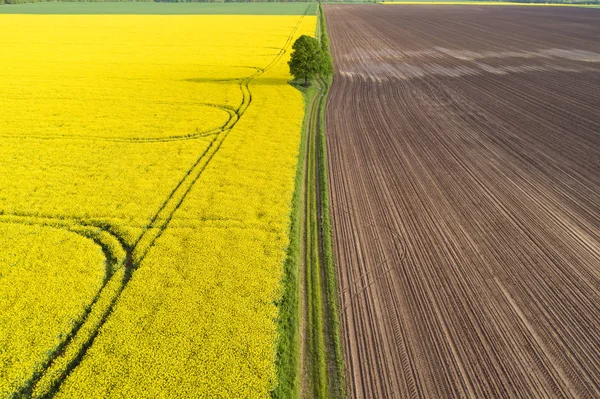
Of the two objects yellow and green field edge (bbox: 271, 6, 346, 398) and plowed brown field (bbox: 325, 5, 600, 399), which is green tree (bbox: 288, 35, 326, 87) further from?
yellow and green field edge (bbox: 271, 6, 346, 398)

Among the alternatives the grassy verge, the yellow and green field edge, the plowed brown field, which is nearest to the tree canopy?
the plowed brown field

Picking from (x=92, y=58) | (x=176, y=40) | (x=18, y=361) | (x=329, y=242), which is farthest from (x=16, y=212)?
(x=176, y=40)

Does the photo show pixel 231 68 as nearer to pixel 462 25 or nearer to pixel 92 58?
pixel 92 58

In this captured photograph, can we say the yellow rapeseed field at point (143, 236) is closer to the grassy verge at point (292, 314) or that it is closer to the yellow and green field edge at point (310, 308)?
the grassy verge at point (292, 314)

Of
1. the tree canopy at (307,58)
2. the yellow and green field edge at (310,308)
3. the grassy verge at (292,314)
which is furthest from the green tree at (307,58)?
the grassy verge at (292,314)

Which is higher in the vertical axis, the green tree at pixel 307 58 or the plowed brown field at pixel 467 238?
the green tree at pixel 307 58

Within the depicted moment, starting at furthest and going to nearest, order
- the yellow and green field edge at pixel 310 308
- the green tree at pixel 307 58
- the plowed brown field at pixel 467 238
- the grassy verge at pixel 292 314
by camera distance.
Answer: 1. the green tree at pixel 307 58
2. the plowed brown field at pixel 467 238
3. the yellow and green field edge at pixel 310 308
4. the grassy verge at pixel 292 314

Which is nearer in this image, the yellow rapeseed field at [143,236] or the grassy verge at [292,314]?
the grassy verge at [292,314]
